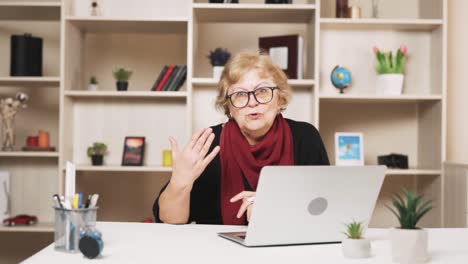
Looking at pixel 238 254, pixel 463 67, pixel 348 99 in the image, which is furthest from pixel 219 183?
pixel 463 67

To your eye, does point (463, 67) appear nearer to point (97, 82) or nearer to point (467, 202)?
point (467, 202)

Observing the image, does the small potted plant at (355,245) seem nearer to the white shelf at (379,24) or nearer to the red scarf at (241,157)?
the red scarf at (241,157)

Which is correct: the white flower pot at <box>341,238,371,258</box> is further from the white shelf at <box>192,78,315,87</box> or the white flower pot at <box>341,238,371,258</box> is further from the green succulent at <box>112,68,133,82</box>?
the green succulent at <box>112,68,133,82</box>

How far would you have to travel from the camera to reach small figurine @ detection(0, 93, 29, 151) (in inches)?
142

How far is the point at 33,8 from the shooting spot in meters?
3.56

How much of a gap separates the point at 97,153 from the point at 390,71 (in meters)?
1.75

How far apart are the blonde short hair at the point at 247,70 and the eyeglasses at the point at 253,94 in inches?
2.5

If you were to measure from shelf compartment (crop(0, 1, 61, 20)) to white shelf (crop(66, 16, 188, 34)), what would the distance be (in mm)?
146

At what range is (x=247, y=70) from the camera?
235cm

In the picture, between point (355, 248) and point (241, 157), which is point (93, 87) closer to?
point (241, 157)

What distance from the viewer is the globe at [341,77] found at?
353cm

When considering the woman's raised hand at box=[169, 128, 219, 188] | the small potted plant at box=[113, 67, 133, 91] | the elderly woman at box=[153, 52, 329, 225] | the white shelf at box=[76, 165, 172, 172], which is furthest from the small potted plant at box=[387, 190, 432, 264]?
the small potted plant at box=[113, 67, 133, 91]

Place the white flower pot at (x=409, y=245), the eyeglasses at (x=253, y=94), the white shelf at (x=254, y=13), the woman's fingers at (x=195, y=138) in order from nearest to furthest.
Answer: the white flower pot at (x=409, y=245) → the woman's fingers at (x=195, y=138) → the eyeglasses at (x=253, y=94) → the white shelf at (x=254, y=13)

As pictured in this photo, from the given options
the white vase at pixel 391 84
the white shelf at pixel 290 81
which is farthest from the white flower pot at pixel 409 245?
the white vase at pixel 391 84
